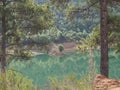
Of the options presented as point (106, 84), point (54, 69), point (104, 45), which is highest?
point (104, 45)

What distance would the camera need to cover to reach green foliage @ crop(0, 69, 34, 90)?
7758mm

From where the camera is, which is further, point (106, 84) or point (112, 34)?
point (112, 34)

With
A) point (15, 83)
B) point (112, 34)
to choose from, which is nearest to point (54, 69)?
point (112, 34)

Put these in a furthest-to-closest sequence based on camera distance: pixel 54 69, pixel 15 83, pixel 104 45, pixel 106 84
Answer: pixel 54 69 → pixel 104 45 → pixel 15 83 → pixel 106 84

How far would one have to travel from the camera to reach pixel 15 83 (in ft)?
26.3

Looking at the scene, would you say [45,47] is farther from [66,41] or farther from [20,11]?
[66,41]

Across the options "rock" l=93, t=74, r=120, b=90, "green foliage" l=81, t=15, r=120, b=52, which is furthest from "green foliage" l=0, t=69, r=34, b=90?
"green foliage" l=81, t=15, r=120, b=52

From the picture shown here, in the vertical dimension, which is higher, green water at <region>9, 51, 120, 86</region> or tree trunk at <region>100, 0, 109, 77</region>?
tree trunk at <region>100, 0, 109, 77</region>

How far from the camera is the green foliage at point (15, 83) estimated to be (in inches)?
305

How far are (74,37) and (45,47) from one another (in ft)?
365

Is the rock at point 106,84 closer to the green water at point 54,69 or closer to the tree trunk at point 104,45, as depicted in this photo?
the tree trunk at point 104,45

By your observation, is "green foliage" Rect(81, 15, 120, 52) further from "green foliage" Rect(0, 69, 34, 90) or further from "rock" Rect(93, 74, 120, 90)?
"green foliage" Rect(0, 69, 34, 90)

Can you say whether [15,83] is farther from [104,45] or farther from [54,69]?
[54,69]

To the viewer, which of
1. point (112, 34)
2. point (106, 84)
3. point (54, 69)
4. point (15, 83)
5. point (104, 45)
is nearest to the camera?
point (106, 84)
